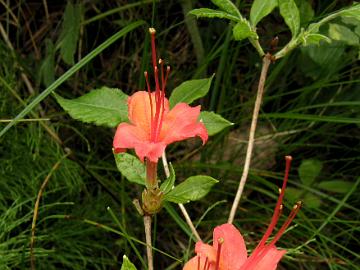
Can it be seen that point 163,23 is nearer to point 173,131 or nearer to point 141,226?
point 141,226

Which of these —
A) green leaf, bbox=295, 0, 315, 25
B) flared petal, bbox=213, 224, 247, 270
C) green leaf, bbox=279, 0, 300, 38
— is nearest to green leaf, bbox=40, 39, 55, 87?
green leaf, bbox=295, 0, 315, 25

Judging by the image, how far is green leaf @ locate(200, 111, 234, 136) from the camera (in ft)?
2.91

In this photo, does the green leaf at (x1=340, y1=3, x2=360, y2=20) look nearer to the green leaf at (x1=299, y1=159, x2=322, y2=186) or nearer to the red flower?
the red flower

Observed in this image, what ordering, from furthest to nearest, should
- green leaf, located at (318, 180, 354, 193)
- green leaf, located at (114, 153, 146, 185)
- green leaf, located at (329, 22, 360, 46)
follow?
green leaf, located at (318, 180, 354, 193) → green leaf, located at (329, 22, 360, 46) → green leaf, located at (114, 153, 146, 185)

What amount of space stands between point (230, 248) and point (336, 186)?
792mm

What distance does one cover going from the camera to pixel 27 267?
1.34 meters

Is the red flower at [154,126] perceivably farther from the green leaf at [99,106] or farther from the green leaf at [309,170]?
the green leaf at [309,170]

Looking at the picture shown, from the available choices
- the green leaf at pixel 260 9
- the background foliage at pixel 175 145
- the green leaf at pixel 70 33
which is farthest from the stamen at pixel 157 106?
the green leaf at pixel 70 33

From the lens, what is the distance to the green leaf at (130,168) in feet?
2.83

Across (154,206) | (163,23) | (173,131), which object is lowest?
(163,23)

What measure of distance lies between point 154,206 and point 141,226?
64 cm

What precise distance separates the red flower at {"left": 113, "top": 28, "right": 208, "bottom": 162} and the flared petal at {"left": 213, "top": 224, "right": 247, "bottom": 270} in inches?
4.3

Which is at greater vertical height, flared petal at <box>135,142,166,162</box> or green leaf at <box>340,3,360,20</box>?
green leaf at <box>340,3,360,20</box>

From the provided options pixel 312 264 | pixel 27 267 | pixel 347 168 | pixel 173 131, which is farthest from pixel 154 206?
pixel 347 168
